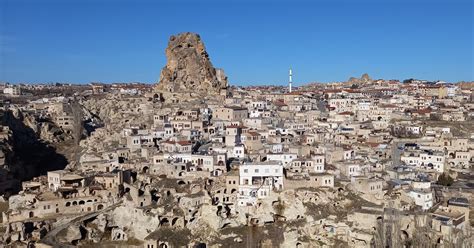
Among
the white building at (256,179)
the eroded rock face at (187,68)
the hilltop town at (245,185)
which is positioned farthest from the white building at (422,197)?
the eroded rock face at (187,68)

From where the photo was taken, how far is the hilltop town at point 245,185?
1369 inches

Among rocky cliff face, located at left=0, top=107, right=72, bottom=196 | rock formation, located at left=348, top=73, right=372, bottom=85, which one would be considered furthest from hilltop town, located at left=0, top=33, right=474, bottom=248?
rock formation, located at left=348, top=73, right=372, bottom=85

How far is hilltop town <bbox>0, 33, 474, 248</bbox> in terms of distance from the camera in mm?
34781

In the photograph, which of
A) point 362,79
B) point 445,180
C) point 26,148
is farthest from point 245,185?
point 362,79

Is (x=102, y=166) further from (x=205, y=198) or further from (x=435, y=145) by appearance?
(x=435, y=145)

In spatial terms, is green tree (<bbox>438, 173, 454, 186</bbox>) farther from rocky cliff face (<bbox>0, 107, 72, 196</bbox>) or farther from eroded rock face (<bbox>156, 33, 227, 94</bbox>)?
eroded rock face (<bbox>156, 33, 227, 94</bbox>)

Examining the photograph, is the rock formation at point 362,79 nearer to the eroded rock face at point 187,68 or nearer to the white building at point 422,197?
the eroded rock face at point 187,68

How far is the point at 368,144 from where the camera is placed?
5228 centimetres

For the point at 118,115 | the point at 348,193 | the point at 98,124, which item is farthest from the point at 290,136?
the point at 98,124

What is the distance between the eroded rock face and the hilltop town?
1674 cm

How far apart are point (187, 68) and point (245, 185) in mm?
47262

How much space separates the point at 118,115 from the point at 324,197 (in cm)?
4679

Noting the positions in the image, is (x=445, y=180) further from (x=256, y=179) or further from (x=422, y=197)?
(x=256, y=179)

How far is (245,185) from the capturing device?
128 ft
